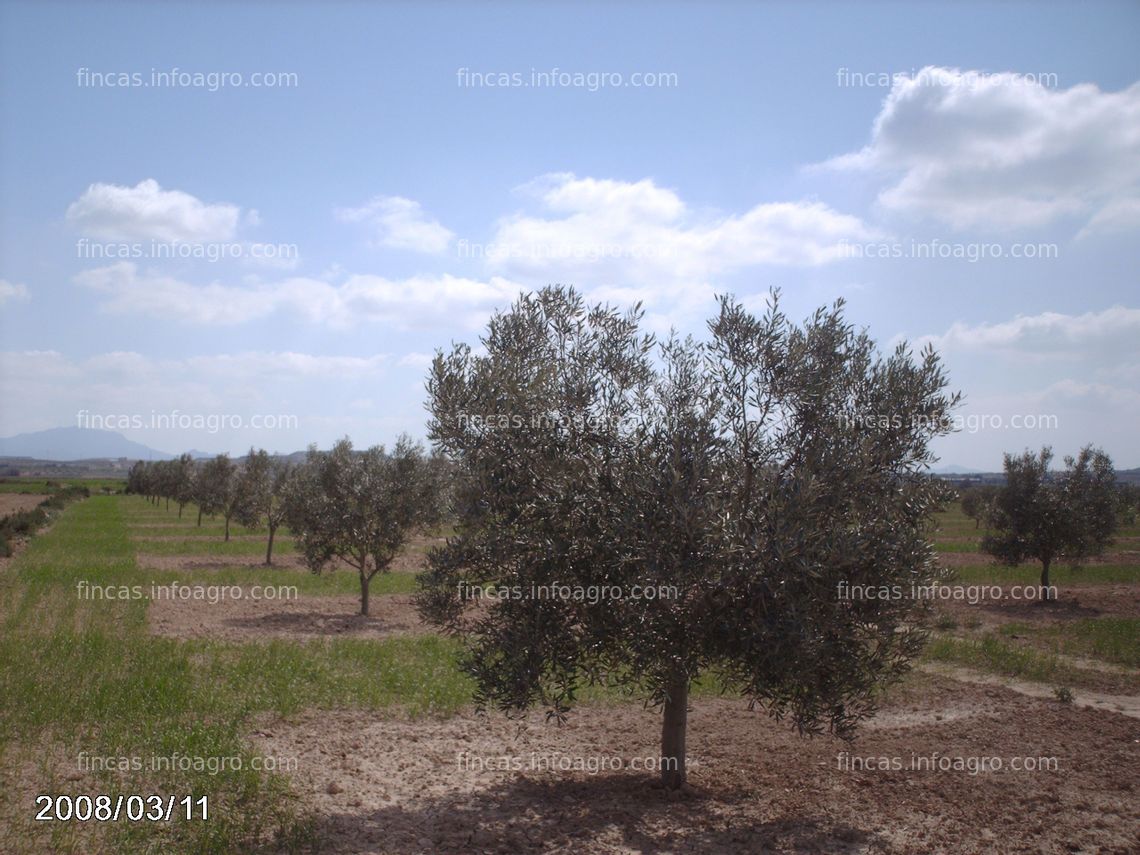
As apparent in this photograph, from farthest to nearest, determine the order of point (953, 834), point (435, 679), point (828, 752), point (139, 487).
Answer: point (139, 487) < point (435, 679) < point (828, 752) < point (953, 834)

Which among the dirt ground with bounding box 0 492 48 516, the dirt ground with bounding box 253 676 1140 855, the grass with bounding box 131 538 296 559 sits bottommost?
the dirt ground with bounding box 0 492 48 516

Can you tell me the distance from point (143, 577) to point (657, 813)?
27565 mm

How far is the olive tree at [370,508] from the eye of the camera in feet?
82.9

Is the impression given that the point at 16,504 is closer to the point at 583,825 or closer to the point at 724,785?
the point at 583,825

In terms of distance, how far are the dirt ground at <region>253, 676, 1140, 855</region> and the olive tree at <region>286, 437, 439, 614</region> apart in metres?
12.5

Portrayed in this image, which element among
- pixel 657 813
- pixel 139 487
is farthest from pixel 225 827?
pixel 139 487

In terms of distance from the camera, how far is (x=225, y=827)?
27.0 ft

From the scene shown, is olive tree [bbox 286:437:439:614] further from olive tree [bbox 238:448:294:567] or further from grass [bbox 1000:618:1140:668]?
grass [bbox 1000:618:1140:668]

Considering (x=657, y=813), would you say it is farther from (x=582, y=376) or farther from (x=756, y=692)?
(x=582, y=376)

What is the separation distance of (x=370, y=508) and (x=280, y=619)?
14.4ft

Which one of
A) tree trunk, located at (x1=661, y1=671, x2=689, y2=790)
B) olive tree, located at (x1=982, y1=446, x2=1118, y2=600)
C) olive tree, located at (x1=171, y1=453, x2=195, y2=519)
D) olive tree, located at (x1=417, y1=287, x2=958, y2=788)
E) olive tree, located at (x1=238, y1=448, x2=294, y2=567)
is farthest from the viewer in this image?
olive tree, located at (x1=171, y1=453, x2=195, y2=519)

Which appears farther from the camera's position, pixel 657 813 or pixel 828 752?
pixel 828 752

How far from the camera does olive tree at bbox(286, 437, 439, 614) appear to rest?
25.3 meters

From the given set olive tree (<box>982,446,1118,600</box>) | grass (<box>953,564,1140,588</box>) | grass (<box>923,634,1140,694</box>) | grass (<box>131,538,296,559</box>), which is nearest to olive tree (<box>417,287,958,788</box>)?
grass (<box>923,634,1140,694</box>)
